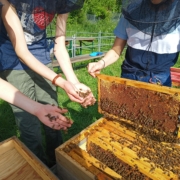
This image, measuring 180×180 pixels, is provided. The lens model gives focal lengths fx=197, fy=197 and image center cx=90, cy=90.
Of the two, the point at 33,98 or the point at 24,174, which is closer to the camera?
the point at 24,174

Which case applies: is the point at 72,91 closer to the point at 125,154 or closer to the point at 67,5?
the point at 125,154

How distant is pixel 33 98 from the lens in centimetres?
225

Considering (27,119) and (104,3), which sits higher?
(104,3)

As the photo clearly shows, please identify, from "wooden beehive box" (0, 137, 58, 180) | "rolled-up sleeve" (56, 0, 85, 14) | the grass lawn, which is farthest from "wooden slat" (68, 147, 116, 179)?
the grass lawn

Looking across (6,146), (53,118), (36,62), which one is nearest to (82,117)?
(36,62)

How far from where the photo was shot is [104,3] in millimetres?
30406

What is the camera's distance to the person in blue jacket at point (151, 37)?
1.69 meters

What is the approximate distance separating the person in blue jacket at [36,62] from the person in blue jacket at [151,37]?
0.47 m

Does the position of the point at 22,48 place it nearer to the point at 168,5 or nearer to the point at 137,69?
the point at 137,69

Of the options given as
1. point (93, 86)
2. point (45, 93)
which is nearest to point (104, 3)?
point (93, 86)

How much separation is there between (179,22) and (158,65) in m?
0.42

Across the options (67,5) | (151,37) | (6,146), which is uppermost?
(67,5)

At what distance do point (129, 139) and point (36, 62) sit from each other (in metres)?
1.07

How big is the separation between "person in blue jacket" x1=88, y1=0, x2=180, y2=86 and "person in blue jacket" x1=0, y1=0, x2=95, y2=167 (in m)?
0.47
